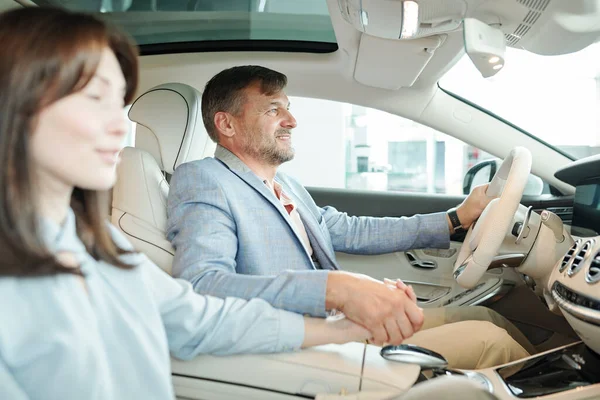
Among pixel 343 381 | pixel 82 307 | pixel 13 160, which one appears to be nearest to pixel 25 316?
pixel 82 307

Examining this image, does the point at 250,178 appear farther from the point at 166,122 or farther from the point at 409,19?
the point at 409,19

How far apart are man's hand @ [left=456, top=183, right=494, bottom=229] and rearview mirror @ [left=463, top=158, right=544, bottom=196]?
43cm

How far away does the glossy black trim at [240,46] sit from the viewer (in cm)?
227

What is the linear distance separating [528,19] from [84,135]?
1.12 m

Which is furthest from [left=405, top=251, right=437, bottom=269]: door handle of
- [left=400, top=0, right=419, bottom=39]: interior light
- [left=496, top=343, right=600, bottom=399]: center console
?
[left=400, top=0, right=419, bottom=39]: interior light

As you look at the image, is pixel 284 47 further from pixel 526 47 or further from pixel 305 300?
pixel 305 300

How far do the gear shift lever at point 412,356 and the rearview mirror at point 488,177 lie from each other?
4.55ft

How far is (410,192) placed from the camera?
105 inches

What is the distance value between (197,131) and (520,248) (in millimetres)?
1096

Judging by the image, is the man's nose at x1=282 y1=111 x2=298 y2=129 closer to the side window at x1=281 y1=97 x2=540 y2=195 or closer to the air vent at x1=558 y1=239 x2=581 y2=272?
the air vent at x1=558 y1=239 x2=581 y2=272

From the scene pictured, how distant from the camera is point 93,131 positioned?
0.78 meters

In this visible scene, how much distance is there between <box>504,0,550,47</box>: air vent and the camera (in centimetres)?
136

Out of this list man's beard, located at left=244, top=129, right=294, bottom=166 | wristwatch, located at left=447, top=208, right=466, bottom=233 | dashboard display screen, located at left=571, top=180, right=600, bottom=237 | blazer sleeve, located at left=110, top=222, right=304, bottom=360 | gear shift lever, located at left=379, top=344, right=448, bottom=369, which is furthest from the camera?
wristwatch, located at left=447, top=208, right=466, bottom=233

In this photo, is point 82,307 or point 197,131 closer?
point 82,307
